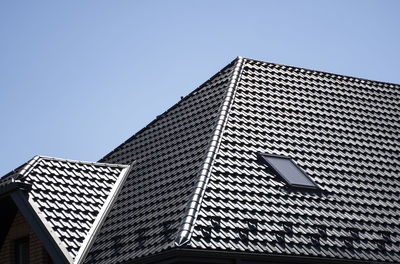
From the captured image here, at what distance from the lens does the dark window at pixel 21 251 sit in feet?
52.4

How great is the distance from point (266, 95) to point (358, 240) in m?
4.81

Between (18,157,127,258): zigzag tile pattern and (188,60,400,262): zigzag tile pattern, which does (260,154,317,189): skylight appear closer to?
(188,60,400,262): zigzag tile pattern

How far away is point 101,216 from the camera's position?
15602mm

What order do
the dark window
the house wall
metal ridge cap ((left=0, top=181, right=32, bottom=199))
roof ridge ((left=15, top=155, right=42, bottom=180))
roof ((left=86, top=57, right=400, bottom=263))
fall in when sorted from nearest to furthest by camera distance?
roof ((left=86, top=57, right=400, bottom=263)), metal ridge cap ((left=0, top=181, right=32, bottom=199)), the house wall, roof ridge ((left=15, top=155, right=42, bottom=180)), the dark window

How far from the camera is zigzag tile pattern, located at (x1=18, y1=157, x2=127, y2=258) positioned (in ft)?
48.2

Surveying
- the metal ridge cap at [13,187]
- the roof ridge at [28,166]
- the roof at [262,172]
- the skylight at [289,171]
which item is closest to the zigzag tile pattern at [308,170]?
the roof at [262,172]

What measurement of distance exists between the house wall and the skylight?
4.75 metres

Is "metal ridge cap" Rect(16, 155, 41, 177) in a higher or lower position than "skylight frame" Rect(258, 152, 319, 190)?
higher

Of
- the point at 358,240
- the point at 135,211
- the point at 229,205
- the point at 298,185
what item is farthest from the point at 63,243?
the point at 358,240

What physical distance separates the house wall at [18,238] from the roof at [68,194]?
2.59 ft

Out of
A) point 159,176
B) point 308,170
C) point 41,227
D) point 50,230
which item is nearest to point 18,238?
point 41,227

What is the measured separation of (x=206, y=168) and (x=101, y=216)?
2.84 metres

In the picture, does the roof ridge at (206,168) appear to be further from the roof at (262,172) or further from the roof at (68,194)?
the roof at (68,194)

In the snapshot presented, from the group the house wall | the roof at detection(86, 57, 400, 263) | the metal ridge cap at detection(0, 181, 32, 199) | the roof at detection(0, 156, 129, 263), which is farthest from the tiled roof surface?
the metal ridge cap at detection(0, 181, 32, 199)
